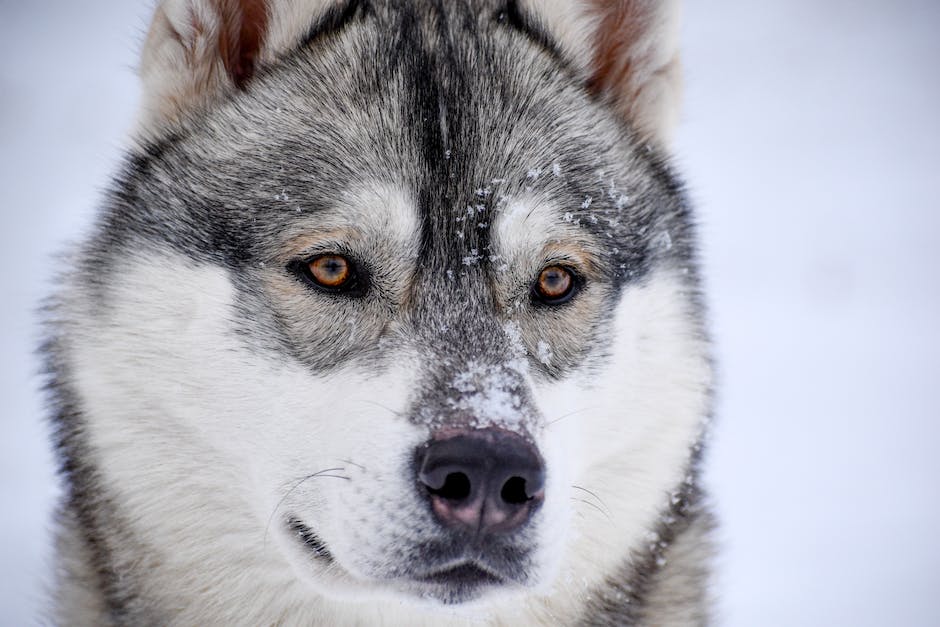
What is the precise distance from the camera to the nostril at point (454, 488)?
1.95 metres

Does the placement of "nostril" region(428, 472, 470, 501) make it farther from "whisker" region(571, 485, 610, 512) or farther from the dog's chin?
"whisker" region(571, 485, 610, 512)

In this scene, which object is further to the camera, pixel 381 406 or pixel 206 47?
pixel 206 47

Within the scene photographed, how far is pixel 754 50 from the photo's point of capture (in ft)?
40.7

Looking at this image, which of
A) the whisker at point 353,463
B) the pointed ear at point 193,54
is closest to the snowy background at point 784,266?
the pointed ear at point 193,54

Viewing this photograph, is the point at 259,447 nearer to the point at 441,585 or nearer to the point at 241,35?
the point at 441,585

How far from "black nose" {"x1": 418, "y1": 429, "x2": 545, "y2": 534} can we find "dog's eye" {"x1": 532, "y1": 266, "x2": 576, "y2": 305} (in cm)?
68

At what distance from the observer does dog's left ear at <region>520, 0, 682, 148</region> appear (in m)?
2.97

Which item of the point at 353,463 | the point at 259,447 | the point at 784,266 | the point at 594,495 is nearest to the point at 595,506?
the point at 594,495

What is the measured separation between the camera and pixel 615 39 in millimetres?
3066

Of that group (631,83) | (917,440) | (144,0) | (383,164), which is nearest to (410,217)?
(383,164)

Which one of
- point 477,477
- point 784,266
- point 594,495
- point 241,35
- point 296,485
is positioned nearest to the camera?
point 477,477

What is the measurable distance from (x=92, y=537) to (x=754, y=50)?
40.6 ft

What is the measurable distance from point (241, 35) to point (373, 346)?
1.27 meters

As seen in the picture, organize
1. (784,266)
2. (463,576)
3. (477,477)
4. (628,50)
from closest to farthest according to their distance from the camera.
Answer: (477,477) < (463,576) < (628,50) < (784,266)
